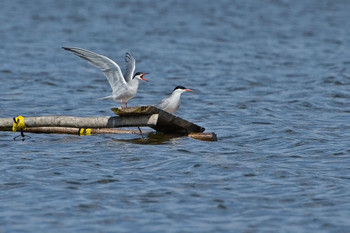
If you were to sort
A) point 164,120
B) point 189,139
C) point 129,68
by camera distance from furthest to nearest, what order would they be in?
point 129,68 → point 189,139 → point 164,120

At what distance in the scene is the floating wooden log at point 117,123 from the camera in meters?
10.1

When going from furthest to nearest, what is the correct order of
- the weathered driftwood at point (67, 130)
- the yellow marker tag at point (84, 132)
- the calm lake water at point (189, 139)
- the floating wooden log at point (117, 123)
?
the yellow marker tag at point (84, 132) < the weathered driftwood at point (67, 130) < the floating wooden log at point (117, 123) < the calm lake water at point (189, 139)

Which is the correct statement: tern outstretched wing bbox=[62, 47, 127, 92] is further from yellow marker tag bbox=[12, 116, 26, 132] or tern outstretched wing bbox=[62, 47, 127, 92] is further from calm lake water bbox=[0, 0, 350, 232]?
yellow marker tag bbox=[12, 116, 26, 132]

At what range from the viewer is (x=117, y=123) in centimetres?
1018

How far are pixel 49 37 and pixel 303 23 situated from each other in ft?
39.1

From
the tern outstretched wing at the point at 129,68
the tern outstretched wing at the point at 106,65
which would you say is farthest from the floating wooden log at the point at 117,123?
the tern outstretched wing at the point at 129,68

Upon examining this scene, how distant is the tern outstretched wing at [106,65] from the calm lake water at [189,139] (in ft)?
3.23

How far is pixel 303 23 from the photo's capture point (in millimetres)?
31734

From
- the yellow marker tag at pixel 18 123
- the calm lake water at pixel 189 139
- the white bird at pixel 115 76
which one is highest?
the white bird at pixel 115 76

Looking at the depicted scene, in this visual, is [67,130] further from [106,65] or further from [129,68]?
[106,65]

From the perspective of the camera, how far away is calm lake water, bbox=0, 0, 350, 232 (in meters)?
7.29

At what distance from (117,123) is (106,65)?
867 millimetres

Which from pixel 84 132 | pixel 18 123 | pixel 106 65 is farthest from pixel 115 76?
pixel 18 123

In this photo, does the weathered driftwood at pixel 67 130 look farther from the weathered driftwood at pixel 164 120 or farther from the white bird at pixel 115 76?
the white bird at pixel 115 76
